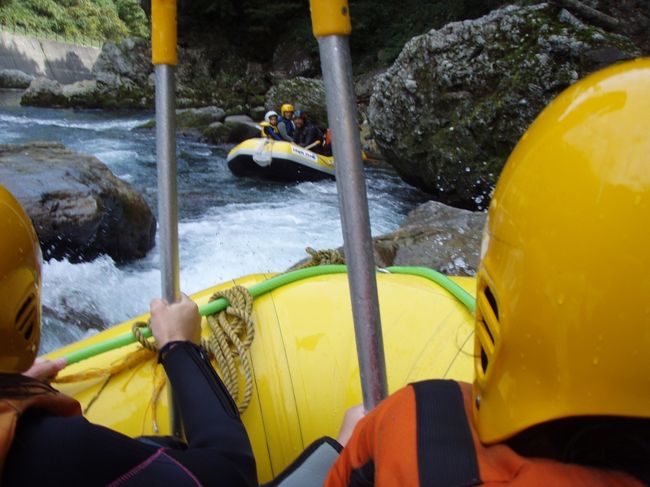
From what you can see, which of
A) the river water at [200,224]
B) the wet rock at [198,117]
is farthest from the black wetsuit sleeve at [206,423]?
the wet rock at [198,117]

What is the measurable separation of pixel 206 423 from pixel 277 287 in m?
0.71

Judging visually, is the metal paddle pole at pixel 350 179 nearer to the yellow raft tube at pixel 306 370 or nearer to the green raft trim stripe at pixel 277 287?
the yellow raft tube at pixel 306 370

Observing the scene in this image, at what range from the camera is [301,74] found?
16.9 meters

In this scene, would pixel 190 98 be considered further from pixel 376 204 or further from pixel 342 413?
pixel 342 413

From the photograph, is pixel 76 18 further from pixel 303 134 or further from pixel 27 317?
pixel 27 317

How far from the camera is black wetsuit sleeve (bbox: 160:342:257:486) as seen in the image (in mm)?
906

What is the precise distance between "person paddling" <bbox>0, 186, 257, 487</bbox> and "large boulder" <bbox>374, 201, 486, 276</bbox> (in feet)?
7.33

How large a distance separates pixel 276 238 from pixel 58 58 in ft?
84.6

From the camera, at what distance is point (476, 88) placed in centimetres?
644

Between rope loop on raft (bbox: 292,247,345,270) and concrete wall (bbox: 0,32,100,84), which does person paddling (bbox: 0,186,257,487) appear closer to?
rope loop on raft (bbox: 292,247,345,270)

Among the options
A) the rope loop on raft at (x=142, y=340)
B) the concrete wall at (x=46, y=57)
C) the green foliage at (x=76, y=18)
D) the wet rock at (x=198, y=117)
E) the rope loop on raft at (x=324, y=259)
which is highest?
the green foliage at (x=76, y=18)

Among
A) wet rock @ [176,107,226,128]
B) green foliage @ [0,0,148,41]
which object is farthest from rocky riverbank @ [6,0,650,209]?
green foliage @ [0,0,148,41]

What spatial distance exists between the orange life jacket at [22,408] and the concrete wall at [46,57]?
27821mm

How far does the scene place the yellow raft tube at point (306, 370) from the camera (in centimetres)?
145
